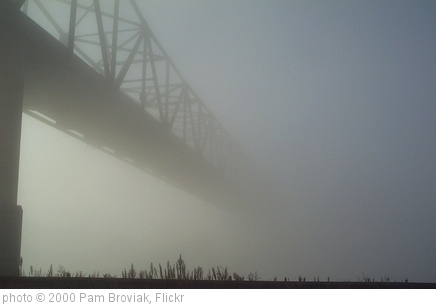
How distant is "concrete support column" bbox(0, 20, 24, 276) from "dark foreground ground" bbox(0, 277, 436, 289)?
0.35 ft

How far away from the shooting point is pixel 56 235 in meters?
2.40

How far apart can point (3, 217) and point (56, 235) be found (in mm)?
295

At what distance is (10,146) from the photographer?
2.26m

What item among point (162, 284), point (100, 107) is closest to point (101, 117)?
point (100, 107)

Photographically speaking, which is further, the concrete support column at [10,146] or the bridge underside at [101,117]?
the bridge underside at [101,117]

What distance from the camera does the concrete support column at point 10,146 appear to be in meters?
2.19

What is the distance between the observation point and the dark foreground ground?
7.09 ft

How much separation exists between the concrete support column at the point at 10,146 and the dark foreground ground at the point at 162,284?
11 centimetres

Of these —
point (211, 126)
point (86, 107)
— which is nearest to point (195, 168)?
point (211, 126)

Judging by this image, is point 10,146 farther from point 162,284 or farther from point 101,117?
point 162,284

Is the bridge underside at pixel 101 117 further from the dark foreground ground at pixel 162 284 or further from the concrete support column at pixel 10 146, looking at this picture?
the dark foreground ground at pixel 162 284
